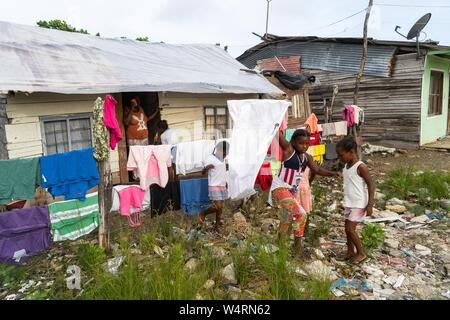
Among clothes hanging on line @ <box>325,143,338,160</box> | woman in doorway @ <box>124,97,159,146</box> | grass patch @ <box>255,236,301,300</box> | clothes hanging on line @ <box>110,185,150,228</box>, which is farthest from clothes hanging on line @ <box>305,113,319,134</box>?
grass patch @ <box>255,236,301,300</box>

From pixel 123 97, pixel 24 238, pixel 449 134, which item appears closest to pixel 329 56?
pixel 449 134

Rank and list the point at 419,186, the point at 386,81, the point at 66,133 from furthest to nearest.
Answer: the point at 386,81
the point at 419,186
the point at 66,133

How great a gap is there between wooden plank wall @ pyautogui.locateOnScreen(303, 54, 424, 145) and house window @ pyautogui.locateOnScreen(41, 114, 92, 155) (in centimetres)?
946

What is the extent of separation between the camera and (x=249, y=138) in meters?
4.30

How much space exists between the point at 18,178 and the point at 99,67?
9.03 ft

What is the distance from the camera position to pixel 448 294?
136 inches

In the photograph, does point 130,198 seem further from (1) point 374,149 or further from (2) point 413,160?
(1) point 374,149

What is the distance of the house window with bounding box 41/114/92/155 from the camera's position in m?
5.43

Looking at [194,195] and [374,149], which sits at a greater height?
[194,195]

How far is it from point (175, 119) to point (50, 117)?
2520mm

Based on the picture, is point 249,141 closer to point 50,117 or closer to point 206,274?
point 206,274

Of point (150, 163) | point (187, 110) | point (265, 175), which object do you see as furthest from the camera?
point (187, 110)

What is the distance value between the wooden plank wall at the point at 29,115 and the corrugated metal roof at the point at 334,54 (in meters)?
9.86

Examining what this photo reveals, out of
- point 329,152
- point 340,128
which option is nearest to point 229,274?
point 329,152
